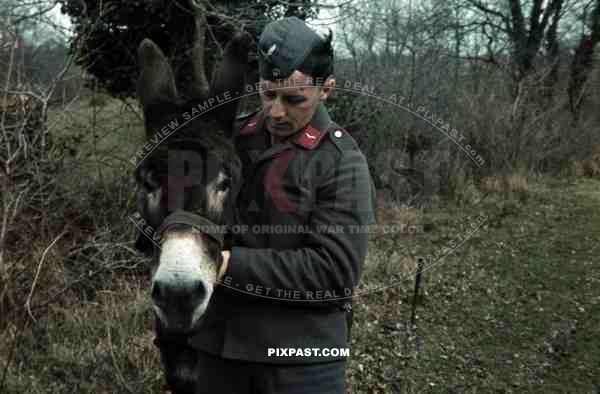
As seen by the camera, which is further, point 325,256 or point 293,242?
point 293,242

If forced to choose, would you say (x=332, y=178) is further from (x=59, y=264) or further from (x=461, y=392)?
(x=59, y=264)

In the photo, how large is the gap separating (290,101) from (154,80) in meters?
0.72

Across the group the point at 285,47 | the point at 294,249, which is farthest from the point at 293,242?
the point at 285,47

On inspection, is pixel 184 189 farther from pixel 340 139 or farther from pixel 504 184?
pixel 504 184

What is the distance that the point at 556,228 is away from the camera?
403 inches

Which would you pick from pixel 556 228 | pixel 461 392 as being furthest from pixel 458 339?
pixel 556 228

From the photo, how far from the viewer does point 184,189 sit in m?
1.81

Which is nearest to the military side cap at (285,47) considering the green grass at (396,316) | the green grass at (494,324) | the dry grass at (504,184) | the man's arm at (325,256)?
the man's arm at (325,256)

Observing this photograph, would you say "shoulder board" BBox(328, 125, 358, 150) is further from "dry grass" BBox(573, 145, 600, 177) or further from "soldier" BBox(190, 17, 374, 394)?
"dry grass" BBox(573, 145, 600, 177)

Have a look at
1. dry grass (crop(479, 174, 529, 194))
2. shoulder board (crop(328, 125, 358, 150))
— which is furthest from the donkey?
dry grass (crop(479, 174, 529, 194))

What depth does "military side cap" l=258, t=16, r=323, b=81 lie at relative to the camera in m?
1.88

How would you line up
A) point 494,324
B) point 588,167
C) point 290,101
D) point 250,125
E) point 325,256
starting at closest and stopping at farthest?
point 325,256, point 290,101, point 250,125, point 494,324, point 588,167

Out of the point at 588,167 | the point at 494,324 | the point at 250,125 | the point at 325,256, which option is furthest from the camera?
the point at 588,167

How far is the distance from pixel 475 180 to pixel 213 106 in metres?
11.7
